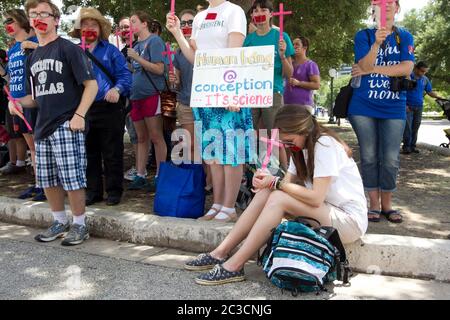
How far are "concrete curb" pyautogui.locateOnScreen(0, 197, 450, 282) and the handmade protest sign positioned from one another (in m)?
1.02

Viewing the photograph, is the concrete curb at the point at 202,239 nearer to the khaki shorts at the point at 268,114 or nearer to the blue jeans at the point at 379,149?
the blue jeans at the point at 379,149

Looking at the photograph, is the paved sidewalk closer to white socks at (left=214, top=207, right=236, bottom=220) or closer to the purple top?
white socks at (left=214, top=207, right=236, bottom=220)

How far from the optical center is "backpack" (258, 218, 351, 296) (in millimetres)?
2766

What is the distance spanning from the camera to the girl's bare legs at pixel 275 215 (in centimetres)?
301

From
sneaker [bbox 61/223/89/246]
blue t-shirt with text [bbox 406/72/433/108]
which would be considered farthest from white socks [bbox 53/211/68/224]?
blue t-shirt with text [bbox 406/72/433/108]

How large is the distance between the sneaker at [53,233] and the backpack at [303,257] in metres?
2.07

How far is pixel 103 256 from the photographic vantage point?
366 centimetres

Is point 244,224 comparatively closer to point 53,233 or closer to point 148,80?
point 53,233

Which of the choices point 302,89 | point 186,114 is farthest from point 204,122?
point 302,89

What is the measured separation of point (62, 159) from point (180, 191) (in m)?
1.03

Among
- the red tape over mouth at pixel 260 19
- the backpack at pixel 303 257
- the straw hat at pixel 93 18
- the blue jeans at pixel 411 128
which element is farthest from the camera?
the blue jeans at pixel 411 128

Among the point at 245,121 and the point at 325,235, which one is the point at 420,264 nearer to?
the point at 325,235

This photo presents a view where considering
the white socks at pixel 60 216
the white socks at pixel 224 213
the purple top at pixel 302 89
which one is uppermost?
the purple top at pixel 302 89

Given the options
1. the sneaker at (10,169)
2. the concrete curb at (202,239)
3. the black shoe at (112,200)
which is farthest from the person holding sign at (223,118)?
the sneaker at (10,169)
